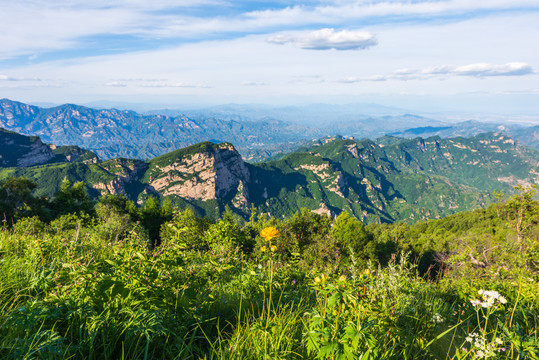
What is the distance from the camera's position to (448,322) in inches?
138

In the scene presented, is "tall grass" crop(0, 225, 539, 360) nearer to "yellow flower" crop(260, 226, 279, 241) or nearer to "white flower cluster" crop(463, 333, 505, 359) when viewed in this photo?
"white flower cluster" crop(463, 333, 505, 359)

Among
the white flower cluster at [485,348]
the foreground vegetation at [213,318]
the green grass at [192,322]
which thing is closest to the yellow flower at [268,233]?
the foreground vegetation at [213,318]

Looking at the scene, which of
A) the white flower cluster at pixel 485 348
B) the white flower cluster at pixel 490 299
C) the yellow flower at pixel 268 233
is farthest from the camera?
the yellow flower at pixel 268 233

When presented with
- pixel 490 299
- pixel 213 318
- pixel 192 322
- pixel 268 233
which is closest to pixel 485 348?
pixel 490 299

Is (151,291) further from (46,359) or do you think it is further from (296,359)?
(296,359)

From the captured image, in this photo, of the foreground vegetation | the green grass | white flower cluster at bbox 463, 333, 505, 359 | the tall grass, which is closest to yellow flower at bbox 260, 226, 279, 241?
the foreground vegetation

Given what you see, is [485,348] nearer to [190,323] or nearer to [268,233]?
[268,233]

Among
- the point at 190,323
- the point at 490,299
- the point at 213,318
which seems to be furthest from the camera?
the point at 190,323

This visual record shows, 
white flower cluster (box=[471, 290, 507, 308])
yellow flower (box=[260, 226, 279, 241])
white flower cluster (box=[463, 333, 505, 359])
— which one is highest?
yellow flower (box=[260, 226, 279, 241])

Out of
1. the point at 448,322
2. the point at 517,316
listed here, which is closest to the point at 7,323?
the point at 448,322

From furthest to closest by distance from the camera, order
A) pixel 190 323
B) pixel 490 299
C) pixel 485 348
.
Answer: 1. pixel 190 323
2. pixel 490 299
3. pixel 485 348

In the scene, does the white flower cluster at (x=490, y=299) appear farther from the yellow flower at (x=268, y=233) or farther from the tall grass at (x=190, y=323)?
the yellow flower at (x=268, y=233)

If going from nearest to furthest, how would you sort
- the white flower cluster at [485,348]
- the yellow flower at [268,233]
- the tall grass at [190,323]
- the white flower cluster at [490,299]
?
the white flower cluster at [485,348]
the tall grass at [190,323]
the white flower cluster at [490,299]
the yellow flower at [268,233]

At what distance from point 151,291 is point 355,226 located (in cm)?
3408
